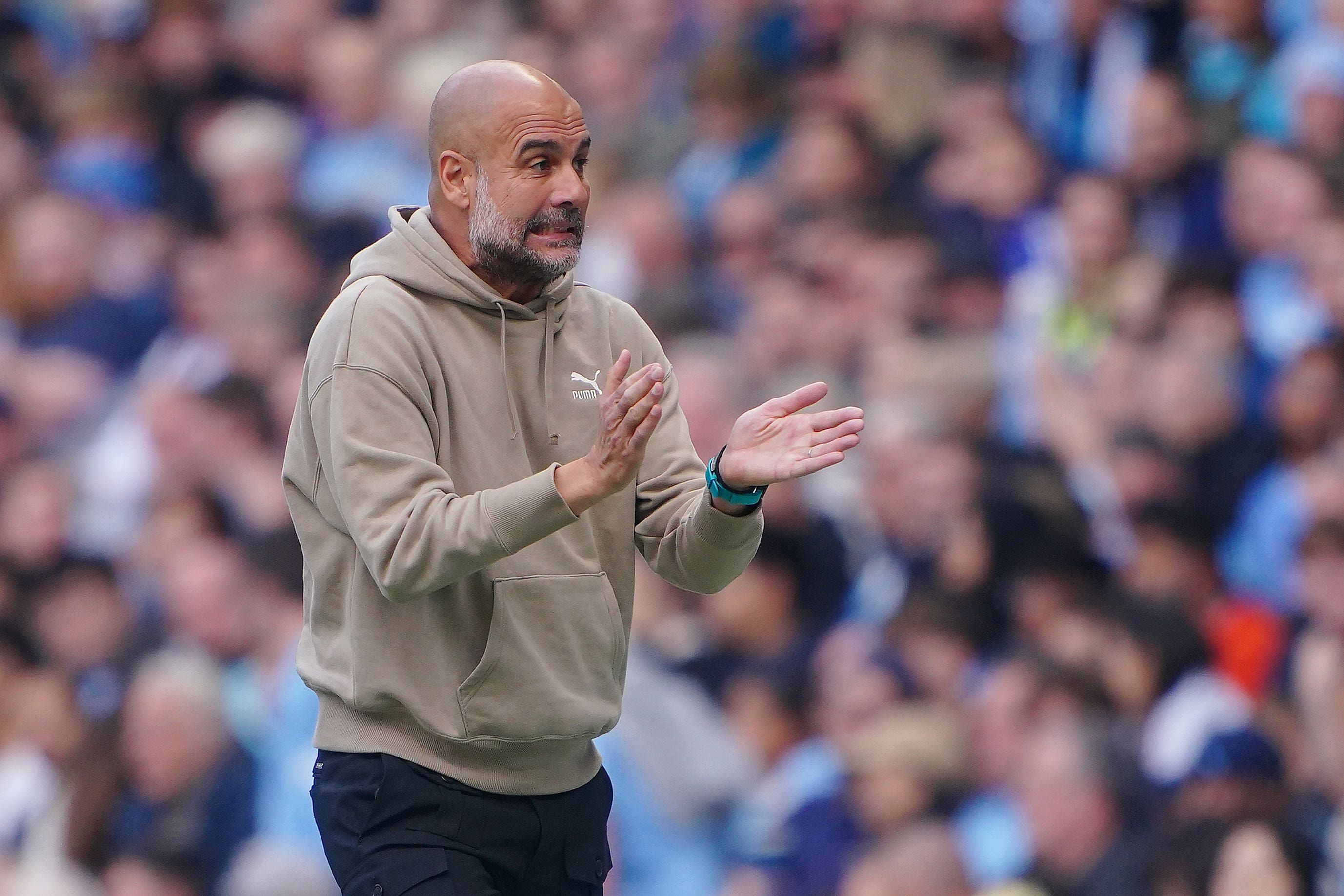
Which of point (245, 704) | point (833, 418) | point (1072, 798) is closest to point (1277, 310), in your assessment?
point (1072, 798)

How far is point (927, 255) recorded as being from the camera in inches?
235

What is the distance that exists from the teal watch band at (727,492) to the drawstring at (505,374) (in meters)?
0.28

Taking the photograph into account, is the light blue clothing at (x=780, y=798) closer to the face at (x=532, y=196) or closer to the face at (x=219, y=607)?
the face at (x=219, y=607)

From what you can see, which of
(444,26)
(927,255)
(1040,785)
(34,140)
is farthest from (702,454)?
(34,140)

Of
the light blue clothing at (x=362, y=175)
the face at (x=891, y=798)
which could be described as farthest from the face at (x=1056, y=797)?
the light blue clothing at (x=362, y=175)

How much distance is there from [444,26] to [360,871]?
18.7 ft

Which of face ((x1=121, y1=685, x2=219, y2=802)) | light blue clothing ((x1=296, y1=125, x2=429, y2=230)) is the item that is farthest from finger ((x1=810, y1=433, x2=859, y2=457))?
light blue clothing ((x1=296, y1=125, x2=429, y2=230))

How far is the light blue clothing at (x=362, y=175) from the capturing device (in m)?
7.54

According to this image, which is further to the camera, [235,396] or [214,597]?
[235,396]

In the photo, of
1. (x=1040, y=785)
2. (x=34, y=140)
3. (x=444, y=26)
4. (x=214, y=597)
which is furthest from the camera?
(x=34, y=140)

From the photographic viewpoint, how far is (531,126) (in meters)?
2.76

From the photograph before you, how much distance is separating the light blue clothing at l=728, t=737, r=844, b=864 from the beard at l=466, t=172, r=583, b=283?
2560 millimetres

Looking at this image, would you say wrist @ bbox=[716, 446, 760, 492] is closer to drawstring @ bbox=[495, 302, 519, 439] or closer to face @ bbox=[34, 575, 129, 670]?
drawstring @ bbox=[495, 302, 519, 439]

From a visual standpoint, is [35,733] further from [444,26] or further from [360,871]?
[360,871]
